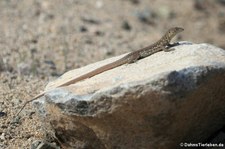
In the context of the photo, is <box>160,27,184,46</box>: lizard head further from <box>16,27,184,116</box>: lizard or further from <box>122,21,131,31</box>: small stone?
<box>122,21,131,31</box>: small stone

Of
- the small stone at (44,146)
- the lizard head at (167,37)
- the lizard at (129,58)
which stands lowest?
the small stone at (44,146)

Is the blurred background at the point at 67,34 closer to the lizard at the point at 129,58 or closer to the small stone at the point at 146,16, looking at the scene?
the small stone at the point at 146,16

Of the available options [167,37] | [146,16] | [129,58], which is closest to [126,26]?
[146,16]

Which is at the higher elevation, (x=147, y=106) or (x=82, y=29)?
(x=82, y=29)

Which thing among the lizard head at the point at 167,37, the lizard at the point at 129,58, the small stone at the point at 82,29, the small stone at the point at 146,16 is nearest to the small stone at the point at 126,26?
the small stone at the point at 146,16

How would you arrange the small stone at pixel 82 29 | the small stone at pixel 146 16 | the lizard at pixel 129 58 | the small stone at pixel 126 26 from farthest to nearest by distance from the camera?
the small stone at pixel 146 16, the small stone at pixel 126 26, the small stone at pixel 82 29, the lizard at pixel 129 58

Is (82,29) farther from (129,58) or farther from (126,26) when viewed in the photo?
(129,58)

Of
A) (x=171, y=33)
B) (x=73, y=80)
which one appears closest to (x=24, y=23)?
(x=171, y=33)

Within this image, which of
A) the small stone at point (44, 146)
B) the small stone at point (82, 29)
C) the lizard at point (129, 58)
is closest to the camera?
the small stone at point (44, 146)
